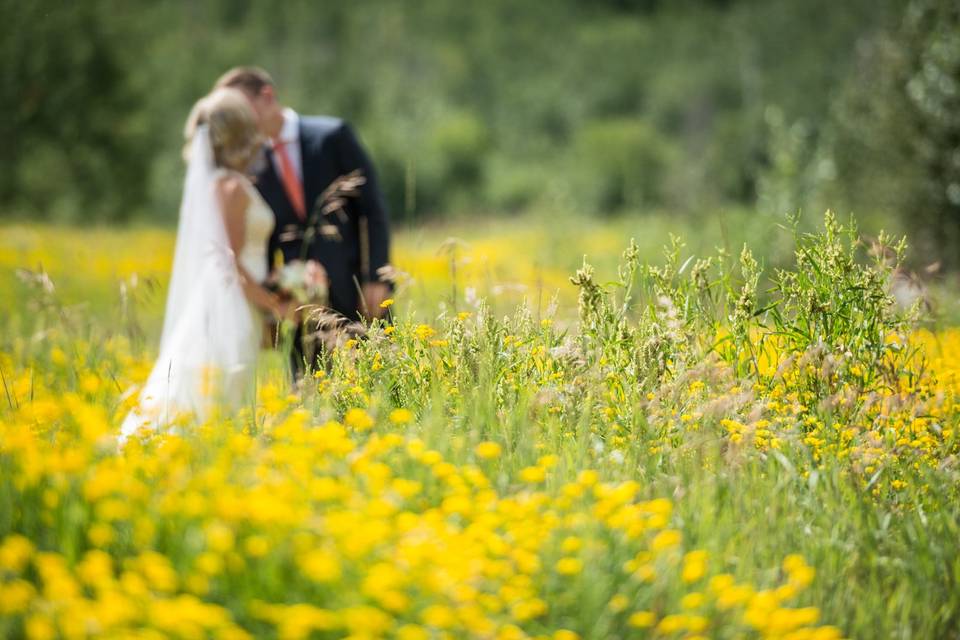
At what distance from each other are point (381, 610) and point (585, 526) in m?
0.60

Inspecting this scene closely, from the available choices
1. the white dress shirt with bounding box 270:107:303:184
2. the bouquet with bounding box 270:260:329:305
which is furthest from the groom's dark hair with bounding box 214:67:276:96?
the bouquet with bounding box 270:260:329:305

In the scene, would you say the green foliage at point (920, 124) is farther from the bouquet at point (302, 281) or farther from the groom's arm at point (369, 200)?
the bouquet at point (302, 281)

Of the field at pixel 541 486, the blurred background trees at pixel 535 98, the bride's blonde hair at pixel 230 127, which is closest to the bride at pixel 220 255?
the bride's blonde hair at pixel 230 127

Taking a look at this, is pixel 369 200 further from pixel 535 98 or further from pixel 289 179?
pixel 535 98

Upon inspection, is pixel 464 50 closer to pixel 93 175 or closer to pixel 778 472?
pixel 93 175

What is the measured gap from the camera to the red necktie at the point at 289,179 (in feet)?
18.4

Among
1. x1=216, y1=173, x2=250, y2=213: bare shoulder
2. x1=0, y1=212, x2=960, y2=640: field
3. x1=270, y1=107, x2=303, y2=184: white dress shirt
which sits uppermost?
x1=270, y1=107, x2=303, y2=184: white dress shirt

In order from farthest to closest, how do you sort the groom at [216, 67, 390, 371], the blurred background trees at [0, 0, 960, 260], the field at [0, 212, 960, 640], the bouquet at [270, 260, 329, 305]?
the blurred background trees at [0, 0, 960, 260], the groom at [216, 67, 390, 371], the bouquet at [270, 260, 329, 305], the field at [0, 212, 960, 640]

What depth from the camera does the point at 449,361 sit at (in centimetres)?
385

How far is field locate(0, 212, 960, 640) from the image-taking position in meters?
2.14

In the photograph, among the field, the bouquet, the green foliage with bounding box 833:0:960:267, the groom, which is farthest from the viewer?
the green foliage with bounding box 833:0:960:267

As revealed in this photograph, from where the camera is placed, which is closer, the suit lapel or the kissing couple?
the kissing couple

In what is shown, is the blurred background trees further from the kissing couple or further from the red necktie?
the red necktie

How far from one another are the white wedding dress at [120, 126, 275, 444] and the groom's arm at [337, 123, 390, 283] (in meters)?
0.58
